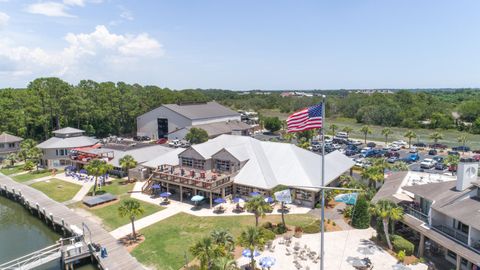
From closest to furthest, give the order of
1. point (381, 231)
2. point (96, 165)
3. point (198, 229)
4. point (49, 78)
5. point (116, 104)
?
point (381, 231) < point (198, 229) < point (96, 165) < point (49, 78) < point (116, 104)

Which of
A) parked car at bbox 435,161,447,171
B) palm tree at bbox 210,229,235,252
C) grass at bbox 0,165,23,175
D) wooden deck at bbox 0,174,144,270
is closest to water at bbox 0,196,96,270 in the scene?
wooden deck at bbox 0,174,144,270

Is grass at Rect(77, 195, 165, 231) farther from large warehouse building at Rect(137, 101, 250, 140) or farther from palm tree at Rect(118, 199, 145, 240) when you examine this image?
large warehouse building at Rect(137, 101, 250, 140)

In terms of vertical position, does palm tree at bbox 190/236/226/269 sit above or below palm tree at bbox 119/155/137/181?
below

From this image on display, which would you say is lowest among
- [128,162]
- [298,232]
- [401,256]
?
[298,232]

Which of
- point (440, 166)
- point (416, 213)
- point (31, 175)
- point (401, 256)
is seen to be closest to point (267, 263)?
point (401, 256)

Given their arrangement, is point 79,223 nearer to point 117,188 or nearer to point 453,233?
point 117,188

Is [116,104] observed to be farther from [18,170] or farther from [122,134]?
[18,170]

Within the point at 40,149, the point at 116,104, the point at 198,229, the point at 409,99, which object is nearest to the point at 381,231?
the point at 198,229
